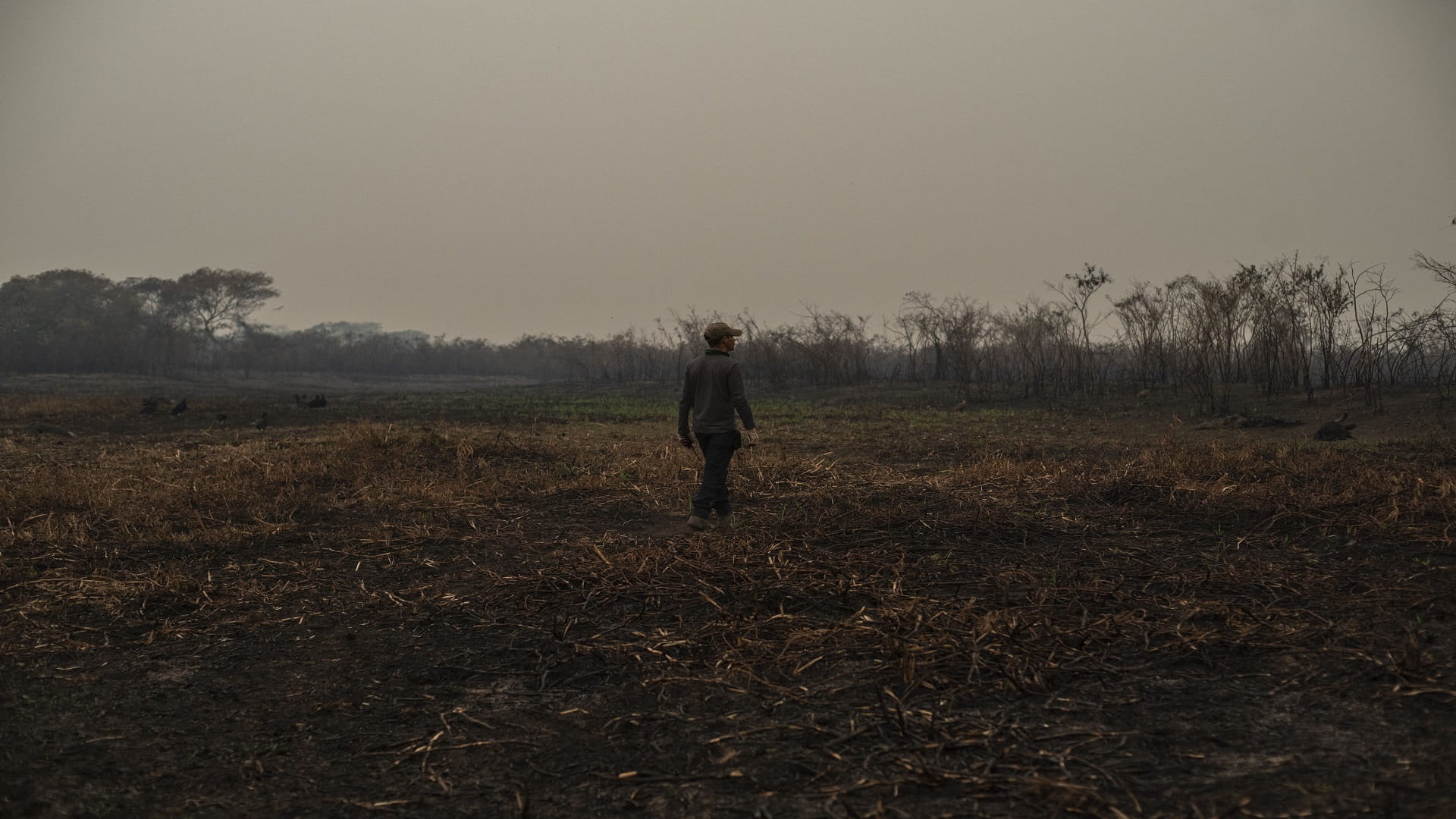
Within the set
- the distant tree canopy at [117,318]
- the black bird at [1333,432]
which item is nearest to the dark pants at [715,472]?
the black bird at [1333,432]

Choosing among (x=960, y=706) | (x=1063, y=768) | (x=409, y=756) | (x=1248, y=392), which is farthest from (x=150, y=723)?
(x=1248, y=392)

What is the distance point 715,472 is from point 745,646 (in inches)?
101

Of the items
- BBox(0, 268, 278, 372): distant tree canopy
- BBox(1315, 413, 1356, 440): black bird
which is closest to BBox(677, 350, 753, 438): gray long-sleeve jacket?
BBox(1315, 413, 1356, 440): black bird

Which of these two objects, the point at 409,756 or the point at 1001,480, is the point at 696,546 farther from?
the point at 1001,480

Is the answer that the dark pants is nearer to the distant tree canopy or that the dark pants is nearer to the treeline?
the treeline

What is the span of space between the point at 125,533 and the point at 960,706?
20.6ft

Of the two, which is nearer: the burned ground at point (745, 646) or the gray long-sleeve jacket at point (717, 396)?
the burned ground at point (745, 646)

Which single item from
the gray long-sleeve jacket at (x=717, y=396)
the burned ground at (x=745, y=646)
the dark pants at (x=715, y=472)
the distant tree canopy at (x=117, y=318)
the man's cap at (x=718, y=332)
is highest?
the distant tree canopy at (x=117, y=318)

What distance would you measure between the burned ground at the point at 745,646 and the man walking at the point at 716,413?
363mm

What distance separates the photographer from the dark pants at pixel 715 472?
6.27m

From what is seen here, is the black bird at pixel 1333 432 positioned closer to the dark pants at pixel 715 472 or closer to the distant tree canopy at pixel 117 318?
the dark pants at pixel 715 472

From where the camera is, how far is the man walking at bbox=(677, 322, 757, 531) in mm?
6258

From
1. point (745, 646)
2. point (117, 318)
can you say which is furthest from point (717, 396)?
point (117, 318)

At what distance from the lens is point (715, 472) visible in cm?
631
